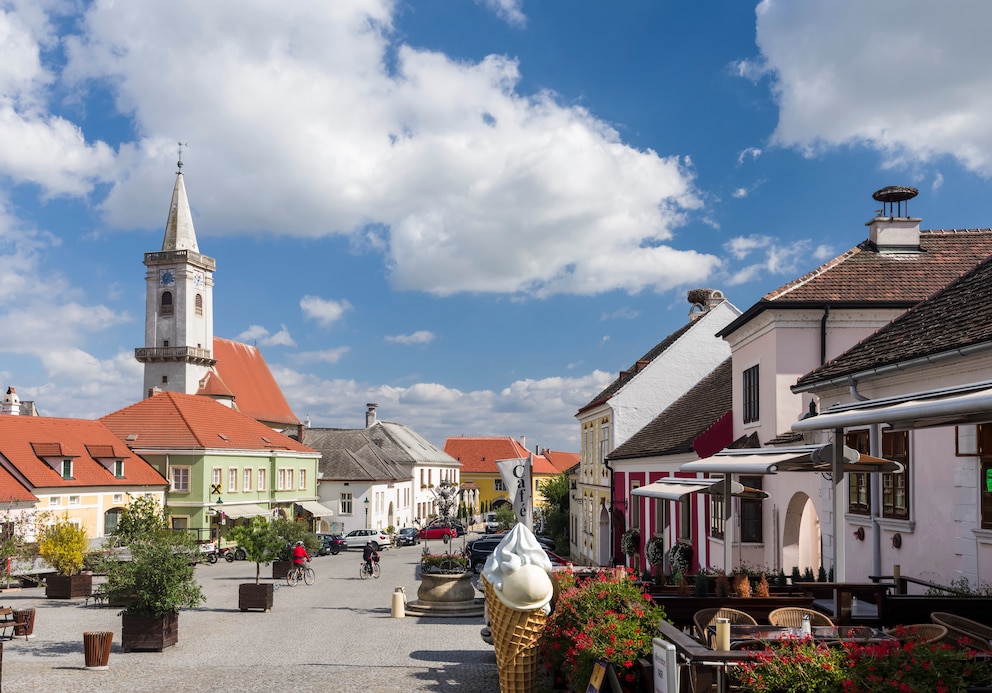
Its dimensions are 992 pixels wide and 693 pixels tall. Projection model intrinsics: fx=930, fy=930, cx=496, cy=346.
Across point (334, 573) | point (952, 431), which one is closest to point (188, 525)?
point (334, 573)

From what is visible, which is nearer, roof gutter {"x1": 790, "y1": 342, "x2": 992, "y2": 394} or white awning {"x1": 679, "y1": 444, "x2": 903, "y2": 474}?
white awning {"x1": 679, "y1": 444, "x2": 903, "y2": 474}

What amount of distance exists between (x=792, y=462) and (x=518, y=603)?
12.8 feet

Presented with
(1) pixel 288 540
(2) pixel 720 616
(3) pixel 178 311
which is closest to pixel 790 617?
(2) pixel 720 616

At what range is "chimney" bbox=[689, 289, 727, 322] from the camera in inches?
1519

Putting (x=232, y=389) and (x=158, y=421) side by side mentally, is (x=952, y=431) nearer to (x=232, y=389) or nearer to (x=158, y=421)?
(x=158, y=421)

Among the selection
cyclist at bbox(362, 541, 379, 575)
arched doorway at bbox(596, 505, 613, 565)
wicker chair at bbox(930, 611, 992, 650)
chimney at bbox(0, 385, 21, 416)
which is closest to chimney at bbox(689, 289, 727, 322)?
arched doorway at bbox(596, 505, 613, 565)

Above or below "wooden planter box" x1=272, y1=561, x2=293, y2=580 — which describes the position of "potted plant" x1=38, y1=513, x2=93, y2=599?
above

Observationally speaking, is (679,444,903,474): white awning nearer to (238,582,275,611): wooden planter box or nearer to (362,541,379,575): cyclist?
(238,582,275,611): wooden planter box

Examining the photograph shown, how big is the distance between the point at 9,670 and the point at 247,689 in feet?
16.5

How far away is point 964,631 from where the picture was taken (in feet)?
26.8

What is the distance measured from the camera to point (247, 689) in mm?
13898

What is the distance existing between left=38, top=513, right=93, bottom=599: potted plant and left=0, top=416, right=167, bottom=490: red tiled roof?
1000 cm

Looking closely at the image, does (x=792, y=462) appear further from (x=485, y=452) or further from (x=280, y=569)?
(x=485, y=452)

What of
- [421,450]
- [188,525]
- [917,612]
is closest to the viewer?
[917,612]
